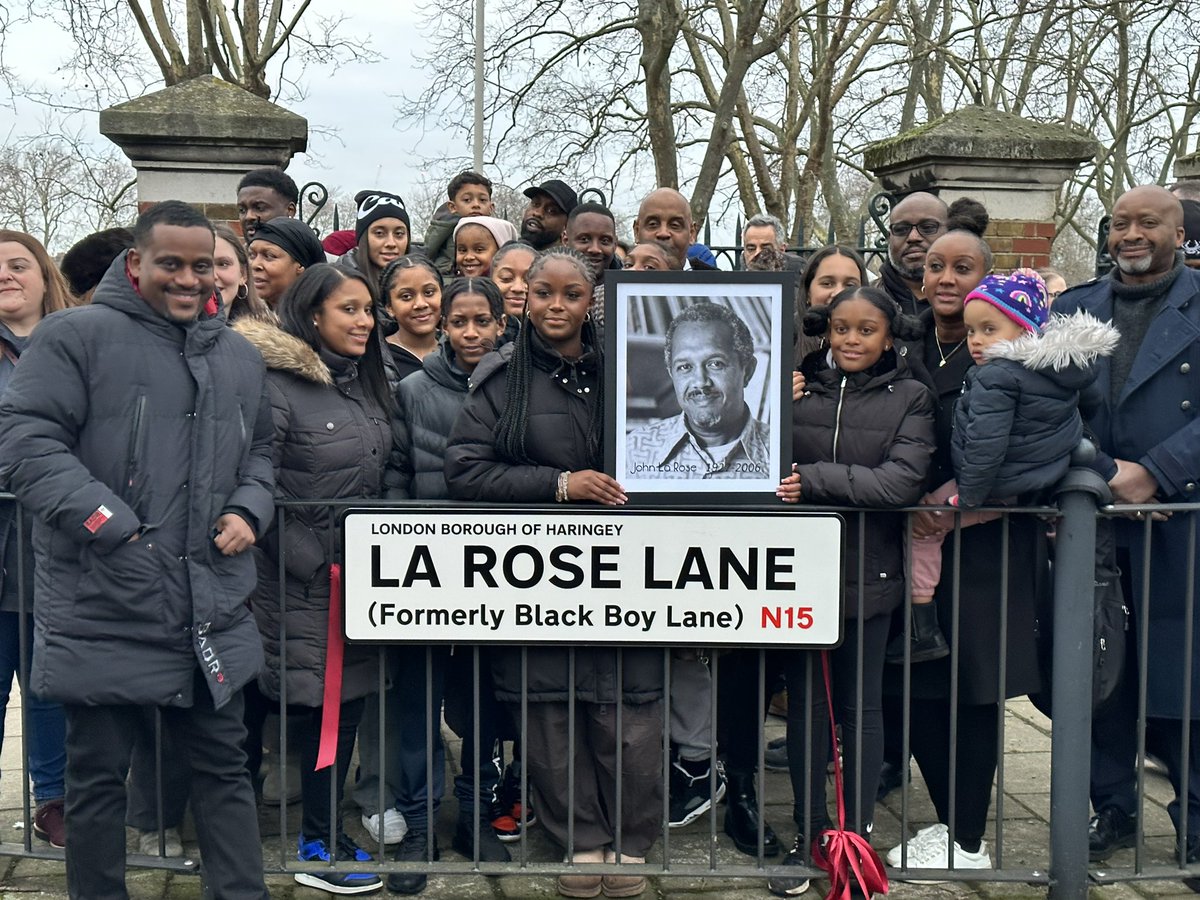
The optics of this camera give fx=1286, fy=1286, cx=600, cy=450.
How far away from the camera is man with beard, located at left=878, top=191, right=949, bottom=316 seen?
487 centimetres

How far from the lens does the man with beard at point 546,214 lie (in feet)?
20.6

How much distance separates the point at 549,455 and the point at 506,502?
0.20 m

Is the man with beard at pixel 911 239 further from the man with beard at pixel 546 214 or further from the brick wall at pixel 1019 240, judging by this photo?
the brick wall at pixel 1019 240

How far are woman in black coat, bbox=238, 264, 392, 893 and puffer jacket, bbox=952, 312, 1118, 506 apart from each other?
5.97ft

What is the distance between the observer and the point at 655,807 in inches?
158

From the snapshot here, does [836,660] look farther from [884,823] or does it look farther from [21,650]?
[21,650]

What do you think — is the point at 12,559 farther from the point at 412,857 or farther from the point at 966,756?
the point at 966,756

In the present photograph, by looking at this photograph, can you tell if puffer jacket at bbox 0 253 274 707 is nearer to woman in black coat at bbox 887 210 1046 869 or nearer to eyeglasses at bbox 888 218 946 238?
woman in black coat at bbox 887 210 1046 869

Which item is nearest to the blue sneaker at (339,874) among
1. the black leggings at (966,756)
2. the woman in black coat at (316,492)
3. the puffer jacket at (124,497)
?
the woman in black coat at (316,492)

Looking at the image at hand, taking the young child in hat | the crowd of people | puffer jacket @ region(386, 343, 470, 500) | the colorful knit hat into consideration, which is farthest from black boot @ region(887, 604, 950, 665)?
puffer jacket @ region(386, 343, 470, 500)

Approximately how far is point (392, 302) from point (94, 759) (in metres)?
1.87

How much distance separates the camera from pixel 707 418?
3.76 m

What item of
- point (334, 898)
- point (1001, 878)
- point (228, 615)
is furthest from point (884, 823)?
point (228, 615)

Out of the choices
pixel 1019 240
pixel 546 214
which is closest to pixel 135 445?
pixel 546 214
